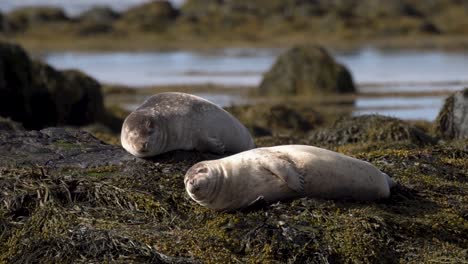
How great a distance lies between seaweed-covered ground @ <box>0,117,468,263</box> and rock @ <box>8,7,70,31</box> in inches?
2023

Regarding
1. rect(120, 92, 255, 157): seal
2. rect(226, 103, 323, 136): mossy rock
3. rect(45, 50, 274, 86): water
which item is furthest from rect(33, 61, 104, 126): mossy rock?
rect(120, 92, 255, 157): seal

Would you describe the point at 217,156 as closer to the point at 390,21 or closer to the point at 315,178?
the point at 315,178

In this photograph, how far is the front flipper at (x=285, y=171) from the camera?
5.86 meters

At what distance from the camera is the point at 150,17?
57.3 metres

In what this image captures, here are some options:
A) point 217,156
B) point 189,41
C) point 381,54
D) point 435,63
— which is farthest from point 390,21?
point 217,156

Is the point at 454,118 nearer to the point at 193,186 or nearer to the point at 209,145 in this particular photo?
the point at 209,145

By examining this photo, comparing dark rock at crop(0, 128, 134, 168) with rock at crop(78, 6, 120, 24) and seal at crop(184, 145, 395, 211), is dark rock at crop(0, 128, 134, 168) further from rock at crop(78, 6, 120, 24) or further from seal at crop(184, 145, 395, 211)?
rock at crop(78, 6, 120, 24)

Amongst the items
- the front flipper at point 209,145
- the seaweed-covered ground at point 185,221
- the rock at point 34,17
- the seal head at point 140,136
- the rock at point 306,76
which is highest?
the seal head at point 140,136

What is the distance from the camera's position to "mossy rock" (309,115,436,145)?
399 inches

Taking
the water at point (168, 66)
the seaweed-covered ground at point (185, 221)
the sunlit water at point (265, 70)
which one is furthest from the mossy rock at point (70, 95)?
the seaweed-covered ground at point (185, 221)

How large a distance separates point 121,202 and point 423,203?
190 cm

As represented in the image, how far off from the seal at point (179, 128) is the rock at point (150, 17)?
46546 mm

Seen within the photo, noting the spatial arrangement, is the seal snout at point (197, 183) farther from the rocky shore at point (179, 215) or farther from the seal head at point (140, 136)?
the seal head at point (140, 136)

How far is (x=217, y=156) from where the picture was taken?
7.16 m
